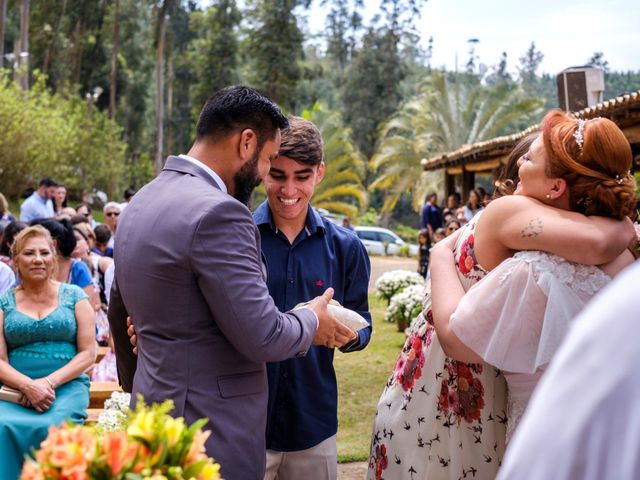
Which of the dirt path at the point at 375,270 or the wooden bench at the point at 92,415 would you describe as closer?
the wooden bench at the point at 92,415

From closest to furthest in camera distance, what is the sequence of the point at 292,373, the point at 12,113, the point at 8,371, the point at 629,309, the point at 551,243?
1. the point at 629,309
2. the point at 551,243
3. the point at 292,373
4. the point at 8,371
5. the point at 12,113

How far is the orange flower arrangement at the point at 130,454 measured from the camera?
1.47 meters

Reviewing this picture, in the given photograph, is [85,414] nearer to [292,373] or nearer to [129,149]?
[292,373]

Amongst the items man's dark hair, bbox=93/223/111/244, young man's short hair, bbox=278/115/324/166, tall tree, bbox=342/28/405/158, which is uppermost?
tall tree, bbox=342/28/405/158

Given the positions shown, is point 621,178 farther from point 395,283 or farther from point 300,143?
point 395,283

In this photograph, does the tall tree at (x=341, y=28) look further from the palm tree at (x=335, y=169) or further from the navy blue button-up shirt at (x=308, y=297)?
the navy blue button-up shirt at (x=308, y=297)

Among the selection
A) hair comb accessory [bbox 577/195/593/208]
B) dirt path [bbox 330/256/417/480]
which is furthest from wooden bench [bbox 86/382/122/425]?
hair comb accessory [bbox 577/195/593/208]

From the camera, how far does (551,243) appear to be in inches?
87.1

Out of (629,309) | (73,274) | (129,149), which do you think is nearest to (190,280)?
(629,309)

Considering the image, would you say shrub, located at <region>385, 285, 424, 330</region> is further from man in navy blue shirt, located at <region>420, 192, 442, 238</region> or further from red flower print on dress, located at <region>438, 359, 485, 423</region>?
red flower print on dress, located at <region>438, 359, 485, 423</region>

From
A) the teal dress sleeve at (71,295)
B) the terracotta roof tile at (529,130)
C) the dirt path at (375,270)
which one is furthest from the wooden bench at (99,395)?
the terracotta roof tile at (529,130)

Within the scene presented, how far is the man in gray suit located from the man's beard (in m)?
0.06

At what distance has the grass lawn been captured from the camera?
6854 millimetres

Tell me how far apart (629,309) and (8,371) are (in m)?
4.71
